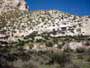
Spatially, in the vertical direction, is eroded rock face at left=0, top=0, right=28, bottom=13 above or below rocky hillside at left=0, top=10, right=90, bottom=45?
above

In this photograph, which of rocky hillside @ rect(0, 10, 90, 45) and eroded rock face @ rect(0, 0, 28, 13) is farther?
eroded rock face @ rect(0, 0, 28, 13)

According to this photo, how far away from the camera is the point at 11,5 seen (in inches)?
4350

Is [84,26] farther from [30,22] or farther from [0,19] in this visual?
[0,19]

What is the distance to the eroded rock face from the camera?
108 meters

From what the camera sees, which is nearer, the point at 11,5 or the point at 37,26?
the point at 37,26

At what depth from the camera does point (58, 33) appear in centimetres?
7400

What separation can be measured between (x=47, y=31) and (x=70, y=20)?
10292mm

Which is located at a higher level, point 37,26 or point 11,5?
point 11,5

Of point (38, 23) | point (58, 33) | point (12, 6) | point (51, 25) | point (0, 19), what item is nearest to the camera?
point (58, 33)

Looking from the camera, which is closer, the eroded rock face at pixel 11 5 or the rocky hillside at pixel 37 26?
the rocky hillside at pixel 37 26

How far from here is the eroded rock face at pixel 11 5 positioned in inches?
4272

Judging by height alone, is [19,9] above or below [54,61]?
above

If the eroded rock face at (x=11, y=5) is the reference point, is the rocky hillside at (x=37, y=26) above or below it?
below

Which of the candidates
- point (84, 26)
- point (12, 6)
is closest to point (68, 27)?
point (84, 26)
